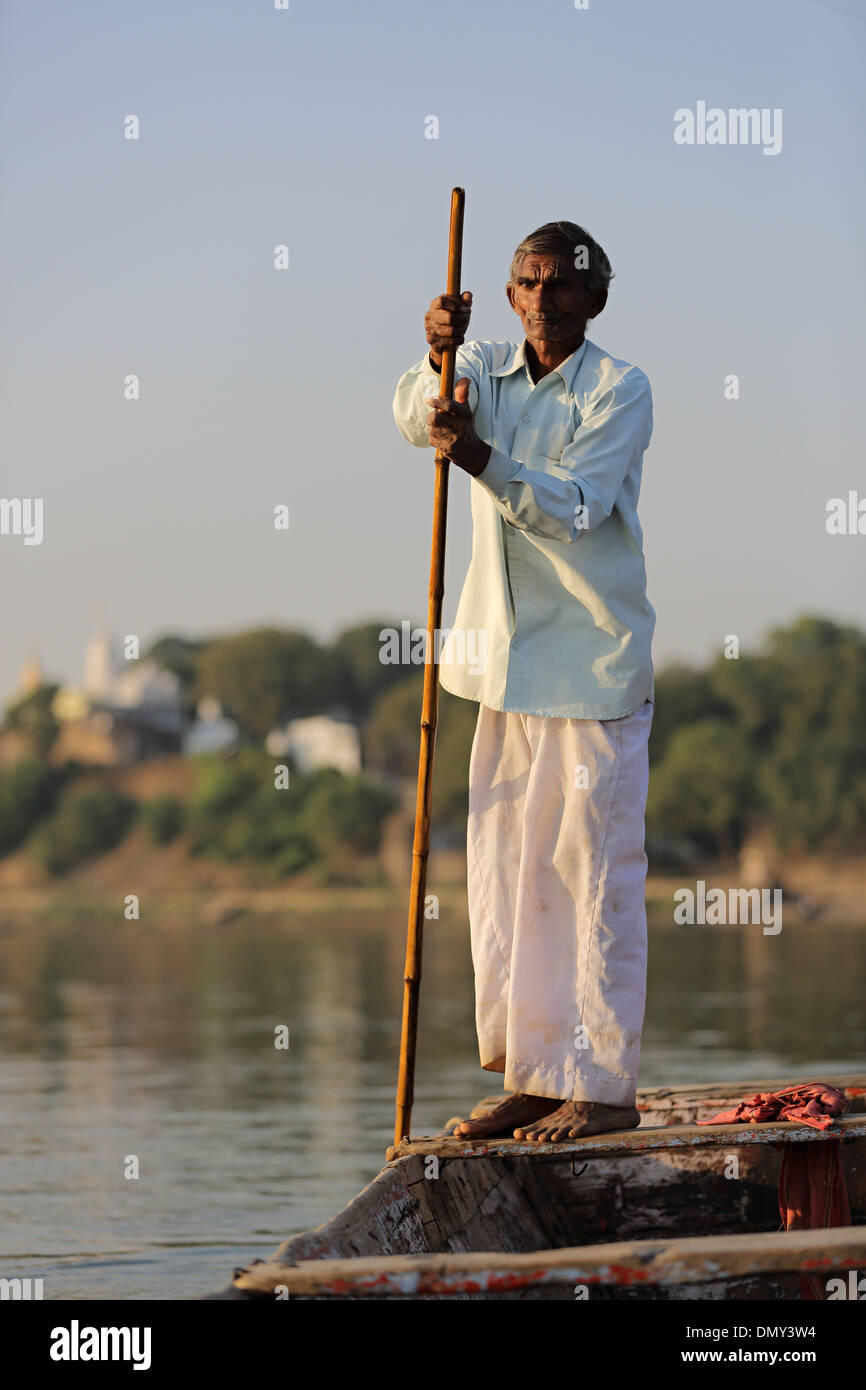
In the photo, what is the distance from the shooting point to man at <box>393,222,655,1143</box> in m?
4.27

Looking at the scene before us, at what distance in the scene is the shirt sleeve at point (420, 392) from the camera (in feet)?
14.6

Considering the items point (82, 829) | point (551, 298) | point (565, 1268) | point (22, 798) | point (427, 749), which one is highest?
point (551, 298)

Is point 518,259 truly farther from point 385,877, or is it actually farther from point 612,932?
point 385,877

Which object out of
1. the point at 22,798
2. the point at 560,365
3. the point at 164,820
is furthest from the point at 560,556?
the point at 22,798

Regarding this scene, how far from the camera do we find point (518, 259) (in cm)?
445

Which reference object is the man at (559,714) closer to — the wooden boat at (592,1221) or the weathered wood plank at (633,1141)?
the weathered wood plank at (633,1141)

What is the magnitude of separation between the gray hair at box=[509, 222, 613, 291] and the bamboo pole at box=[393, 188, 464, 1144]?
0.57 ft

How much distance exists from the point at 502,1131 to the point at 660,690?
68.0m

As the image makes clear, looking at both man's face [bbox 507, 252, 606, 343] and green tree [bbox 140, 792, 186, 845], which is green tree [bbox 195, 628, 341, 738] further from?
man's face [bbox 507, 252, 606, 343]

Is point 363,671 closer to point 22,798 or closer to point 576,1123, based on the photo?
point 22,798

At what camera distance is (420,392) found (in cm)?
445

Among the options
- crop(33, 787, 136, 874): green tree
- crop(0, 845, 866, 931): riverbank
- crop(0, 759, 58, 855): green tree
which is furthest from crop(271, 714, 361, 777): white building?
crop(0, 845, 866, 931): riverbank

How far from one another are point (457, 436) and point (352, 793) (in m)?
67.6
